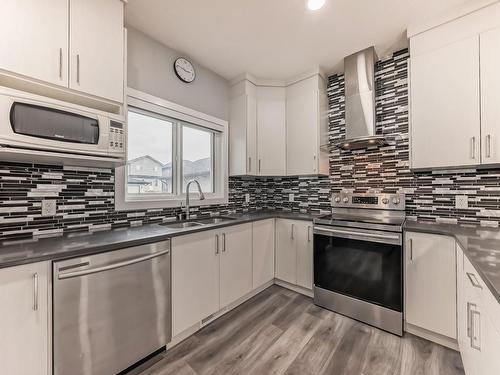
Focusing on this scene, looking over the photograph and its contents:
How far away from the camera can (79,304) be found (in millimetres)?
1203

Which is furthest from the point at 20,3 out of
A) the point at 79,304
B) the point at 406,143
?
the point at 406,143

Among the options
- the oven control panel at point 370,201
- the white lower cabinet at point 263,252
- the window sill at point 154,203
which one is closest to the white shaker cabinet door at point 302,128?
the oven control panel at point 370,201

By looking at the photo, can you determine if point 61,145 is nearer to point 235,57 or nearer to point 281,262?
point 235,57

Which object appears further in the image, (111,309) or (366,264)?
(366,264)

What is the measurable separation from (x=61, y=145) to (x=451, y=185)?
298 cm

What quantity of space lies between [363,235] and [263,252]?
1.05 metres

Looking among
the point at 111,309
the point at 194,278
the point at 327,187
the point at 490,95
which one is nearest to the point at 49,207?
the point at 111,309

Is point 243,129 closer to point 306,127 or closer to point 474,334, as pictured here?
point 306,127

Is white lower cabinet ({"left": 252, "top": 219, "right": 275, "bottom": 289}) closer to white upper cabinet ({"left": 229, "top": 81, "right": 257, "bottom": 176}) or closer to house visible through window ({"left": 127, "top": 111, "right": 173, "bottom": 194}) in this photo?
white upper cabinet ({"left": 229, "top": 81, "right": 257, "bottom": 176})

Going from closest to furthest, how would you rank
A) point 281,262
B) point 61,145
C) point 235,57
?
point 61,145, point 235,57, point 281,262

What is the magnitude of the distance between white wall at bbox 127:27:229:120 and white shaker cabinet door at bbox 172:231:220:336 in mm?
1416

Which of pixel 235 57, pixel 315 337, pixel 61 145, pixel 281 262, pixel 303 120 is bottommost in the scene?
pixel 315 337

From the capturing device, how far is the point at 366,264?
6.39 ft

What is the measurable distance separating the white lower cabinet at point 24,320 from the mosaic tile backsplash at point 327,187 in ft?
1.81
